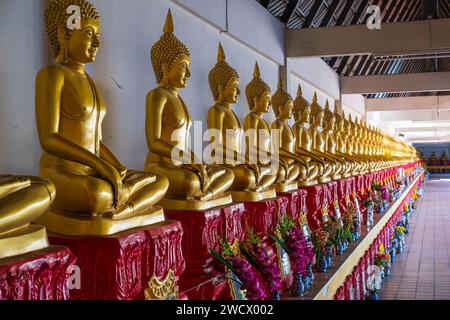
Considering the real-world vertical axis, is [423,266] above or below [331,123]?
below

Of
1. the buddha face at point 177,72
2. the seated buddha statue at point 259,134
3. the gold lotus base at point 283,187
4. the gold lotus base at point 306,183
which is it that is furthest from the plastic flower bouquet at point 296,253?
the gold lotus base at point 306,183

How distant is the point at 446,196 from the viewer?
16.4m

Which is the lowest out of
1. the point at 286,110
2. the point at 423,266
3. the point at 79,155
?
the point at 423,266

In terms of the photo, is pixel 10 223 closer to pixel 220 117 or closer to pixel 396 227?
pixel 220 117

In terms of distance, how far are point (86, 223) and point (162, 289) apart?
0.36m

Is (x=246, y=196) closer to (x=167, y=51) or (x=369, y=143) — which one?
(x=167, y=51)

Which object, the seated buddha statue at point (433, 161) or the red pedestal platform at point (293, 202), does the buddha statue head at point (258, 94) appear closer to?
the red pedestal platform at point (293, 202)

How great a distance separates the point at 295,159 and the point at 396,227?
11.3 feet

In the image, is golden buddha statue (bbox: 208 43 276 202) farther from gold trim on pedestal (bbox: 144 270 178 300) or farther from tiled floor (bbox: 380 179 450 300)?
tiled floor (bbox: 380 179 450 300)

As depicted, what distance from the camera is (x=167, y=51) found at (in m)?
3.40

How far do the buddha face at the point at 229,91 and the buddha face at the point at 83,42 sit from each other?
163cm

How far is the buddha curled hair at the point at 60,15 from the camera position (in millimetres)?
2580

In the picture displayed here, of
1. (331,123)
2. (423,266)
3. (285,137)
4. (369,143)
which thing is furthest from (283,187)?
(369,143)
